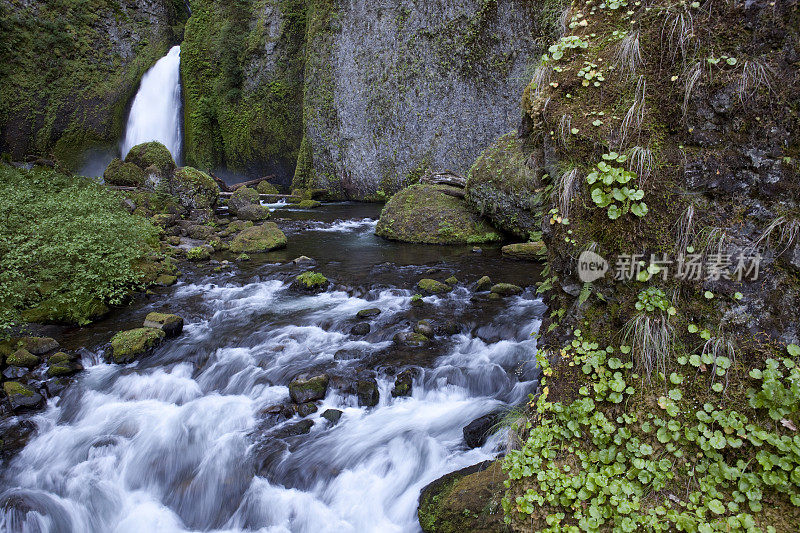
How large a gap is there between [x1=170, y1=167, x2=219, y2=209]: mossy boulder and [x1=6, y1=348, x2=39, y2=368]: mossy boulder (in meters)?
10.7

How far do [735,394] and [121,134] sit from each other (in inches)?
1186

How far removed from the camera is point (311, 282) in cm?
967

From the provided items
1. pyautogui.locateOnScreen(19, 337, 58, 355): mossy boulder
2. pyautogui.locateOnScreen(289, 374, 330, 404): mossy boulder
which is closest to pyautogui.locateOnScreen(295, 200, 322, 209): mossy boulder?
pyautogui.locateOnScreen(19, 337, 58, 355): mossy boulder

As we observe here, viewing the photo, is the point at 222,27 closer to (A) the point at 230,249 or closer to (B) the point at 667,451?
(A) the point at 230,249

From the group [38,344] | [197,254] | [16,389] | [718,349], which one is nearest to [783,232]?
[718,349]

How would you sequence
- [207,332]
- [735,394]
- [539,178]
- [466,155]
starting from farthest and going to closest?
[466,155], [207,332], [539,178], [735,394]

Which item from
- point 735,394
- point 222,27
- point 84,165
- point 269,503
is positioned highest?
point 222,27

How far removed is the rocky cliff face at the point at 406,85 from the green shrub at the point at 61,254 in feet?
42.9

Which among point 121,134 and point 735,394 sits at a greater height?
point 121,134

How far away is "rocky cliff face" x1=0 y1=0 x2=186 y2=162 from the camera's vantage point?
24.2 metres

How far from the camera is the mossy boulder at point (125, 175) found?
17172 millimetres

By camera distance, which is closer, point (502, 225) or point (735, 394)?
point (735, 394)

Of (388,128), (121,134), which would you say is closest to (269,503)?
(388,128)

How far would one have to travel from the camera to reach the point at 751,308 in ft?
9.27
